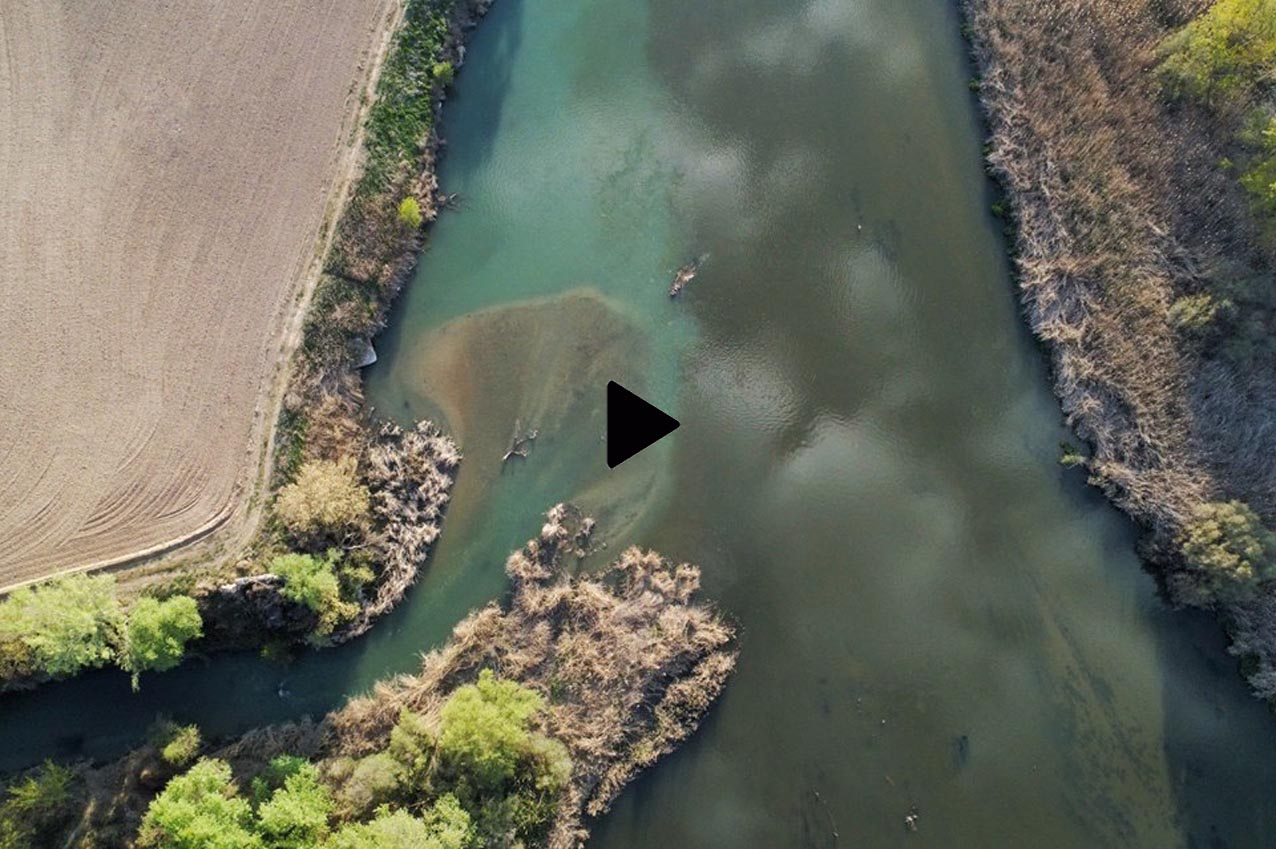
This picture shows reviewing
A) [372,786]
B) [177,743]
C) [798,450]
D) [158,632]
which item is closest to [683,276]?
[798,450]

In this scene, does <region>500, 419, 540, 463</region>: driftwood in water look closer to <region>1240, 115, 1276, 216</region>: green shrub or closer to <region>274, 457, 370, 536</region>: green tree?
<region>274, 457, 370, 536</region>: green tree

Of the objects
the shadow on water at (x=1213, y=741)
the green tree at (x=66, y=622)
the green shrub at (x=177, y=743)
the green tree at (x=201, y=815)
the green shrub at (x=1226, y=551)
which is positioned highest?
the green tree at (x=66, y=622)

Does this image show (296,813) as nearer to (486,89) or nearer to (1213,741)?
(486,89)

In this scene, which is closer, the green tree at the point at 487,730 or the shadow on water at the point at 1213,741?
the green tree at the point at 487,730

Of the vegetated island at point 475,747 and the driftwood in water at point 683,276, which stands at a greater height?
the driftwood in water at point 683,276

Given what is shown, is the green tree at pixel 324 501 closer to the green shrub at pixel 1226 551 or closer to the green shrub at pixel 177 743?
the green shrub at pixel 177 743

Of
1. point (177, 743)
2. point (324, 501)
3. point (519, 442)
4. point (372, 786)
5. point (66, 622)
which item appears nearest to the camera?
point (66, 622)

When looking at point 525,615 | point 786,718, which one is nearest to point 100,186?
point 525,615

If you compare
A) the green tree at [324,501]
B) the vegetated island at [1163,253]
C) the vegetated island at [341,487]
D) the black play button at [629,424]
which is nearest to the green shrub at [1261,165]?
the vegetated island at [1163,253]
